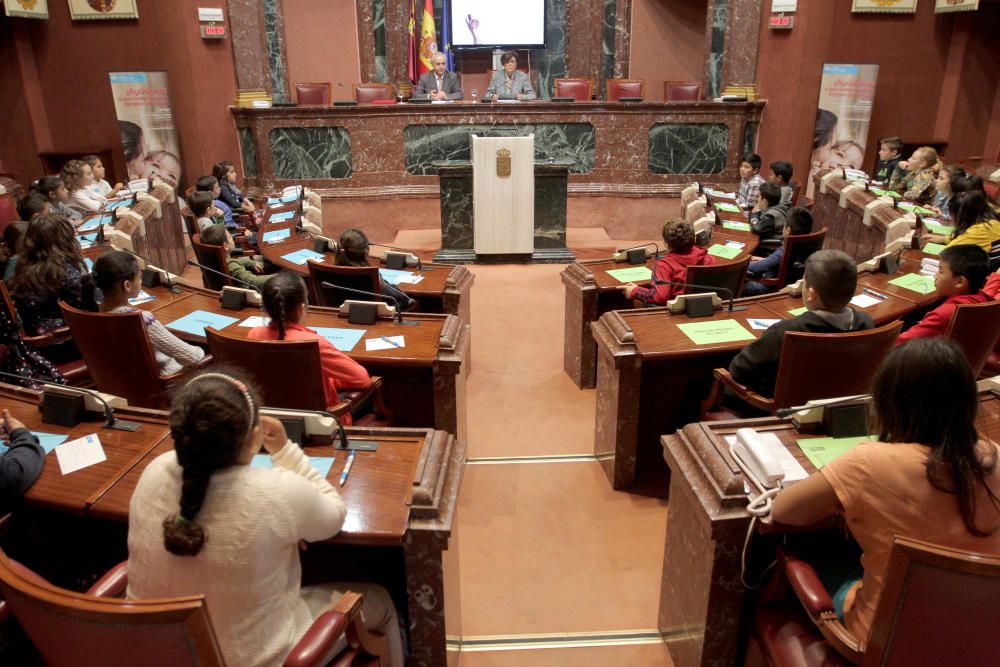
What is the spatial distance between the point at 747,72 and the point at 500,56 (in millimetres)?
2819

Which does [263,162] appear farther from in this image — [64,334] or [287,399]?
[287,399]

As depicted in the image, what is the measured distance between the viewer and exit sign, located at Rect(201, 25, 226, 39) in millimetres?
7676

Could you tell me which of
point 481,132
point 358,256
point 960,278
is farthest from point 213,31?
point 960,278

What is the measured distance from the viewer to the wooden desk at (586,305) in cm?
388

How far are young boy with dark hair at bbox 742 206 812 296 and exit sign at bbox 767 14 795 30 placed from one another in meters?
4.28

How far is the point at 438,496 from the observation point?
1.75m

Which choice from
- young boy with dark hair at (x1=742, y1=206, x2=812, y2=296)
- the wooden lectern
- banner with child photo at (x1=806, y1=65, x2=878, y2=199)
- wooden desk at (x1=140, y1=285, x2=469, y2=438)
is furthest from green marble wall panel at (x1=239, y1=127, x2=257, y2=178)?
banner with child photo at (x1=806, y1=65, x2=878, y2=199)

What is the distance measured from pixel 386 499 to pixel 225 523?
0.49 metres

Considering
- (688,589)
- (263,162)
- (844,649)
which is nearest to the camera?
(844,649)

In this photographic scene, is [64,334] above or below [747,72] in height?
below

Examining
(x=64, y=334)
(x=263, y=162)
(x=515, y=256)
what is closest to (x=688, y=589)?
(x=64, y=334)

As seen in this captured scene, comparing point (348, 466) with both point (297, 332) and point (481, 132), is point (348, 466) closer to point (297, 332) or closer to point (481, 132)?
point (297, 332)

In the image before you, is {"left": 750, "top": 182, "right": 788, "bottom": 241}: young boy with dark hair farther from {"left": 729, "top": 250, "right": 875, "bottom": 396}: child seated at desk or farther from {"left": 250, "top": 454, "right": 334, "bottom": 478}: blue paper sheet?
{"left": 250, "top": 454, "right": 334, "bottom": 478}: blue paper sheet

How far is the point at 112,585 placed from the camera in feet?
5.16
